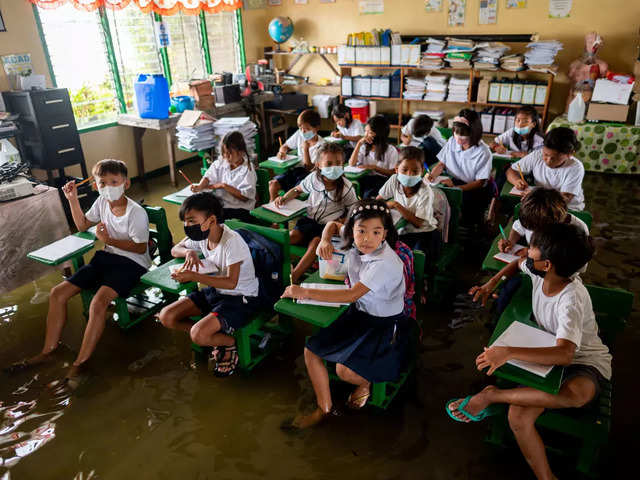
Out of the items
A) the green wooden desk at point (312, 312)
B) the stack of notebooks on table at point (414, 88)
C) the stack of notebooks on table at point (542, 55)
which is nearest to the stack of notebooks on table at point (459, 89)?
the stack of notebooks on table at point (414, 88)

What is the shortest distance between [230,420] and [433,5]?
19.9 ft

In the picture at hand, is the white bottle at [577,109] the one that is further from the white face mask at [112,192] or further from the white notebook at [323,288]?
the white face mask at [112,192]

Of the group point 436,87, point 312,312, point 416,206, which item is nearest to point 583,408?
point 312,312

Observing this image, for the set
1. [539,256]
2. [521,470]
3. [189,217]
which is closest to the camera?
[539,256]

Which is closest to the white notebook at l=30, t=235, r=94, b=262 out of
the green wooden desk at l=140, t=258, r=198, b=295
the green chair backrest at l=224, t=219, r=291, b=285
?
the green wooden desk at l=140, t=258, r=198, b=295

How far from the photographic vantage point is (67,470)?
213 centimetres

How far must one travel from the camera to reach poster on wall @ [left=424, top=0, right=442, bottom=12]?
21.1 feet

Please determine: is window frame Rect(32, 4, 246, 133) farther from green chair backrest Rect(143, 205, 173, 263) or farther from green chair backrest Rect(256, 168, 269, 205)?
green chair backrest Rect(143, 205, 173, 263)

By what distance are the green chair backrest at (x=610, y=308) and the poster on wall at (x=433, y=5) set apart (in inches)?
215

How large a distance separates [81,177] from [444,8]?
499cm

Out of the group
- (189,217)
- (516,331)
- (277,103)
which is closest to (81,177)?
(277,103)

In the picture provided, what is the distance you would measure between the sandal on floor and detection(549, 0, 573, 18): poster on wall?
573 centimetres

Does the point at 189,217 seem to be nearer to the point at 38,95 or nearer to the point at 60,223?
the point at 60,223

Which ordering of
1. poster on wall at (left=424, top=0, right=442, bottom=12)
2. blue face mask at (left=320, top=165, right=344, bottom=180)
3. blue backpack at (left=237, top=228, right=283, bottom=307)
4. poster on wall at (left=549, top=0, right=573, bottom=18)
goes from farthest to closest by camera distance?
poster on wall at (left=424, top=0, right=442, bottom=12)
poster on wall at (left=549, top=0, right=573, bottom=18)
blue face mask at (left=320, top=165, right=344, bottom=180)
blue backpack at (left=237, top=228, right=283, bottom=307)
